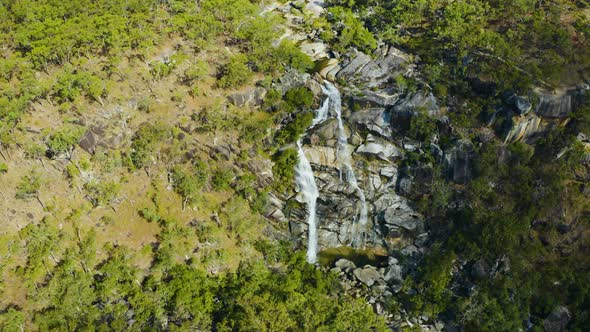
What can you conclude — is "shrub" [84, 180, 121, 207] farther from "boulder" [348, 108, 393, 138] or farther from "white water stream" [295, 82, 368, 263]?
"boulder" [348, 108, 393, 138]

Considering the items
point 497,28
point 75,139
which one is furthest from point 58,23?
point 497,28

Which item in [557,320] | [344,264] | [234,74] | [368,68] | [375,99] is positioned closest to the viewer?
[557,320]

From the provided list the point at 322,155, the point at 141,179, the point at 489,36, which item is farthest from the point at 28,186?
the point at 489,36

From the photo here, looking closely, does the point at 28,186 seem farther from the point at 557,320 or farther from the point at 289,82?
the point at 557,320

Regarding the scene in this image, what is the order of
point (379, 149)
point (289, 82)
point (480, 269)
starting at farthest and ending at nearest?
point (289, 82)
point (379, 149)
point (480, 269)

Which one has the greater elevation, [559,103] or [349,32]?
[349,32]

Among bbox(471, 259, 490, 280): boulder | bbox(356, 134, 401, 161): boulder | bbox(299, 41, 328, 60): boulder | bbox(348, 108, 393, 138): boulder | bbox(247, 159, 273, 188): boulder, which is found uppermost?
bbox(299, 41, 328, 60): boulder

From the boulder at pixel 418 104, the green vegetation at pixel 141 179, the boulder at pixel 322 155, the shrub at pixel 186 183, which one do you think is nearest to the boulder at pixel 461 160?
the boulder at pixel 418 104

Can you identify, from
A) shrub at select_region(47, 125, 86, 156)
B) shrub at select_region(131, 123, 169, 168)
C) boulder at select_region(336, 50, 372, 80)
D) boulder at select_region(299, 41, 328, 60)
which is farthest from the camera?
boulder at select_region(299, 41, 328, 60)

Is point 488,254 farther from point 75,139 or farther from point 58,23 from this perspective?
point 58,23

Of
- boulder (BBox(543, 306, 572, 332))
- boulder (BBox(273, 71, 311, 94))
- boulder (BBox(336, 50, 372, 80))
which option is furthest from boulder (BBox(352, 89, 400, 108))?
boulder (BBox(543, 306, 572, 332))

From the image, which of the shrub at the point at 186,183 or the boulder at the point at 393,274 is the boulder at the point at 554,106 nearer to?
the boulder at the point at 393,274
